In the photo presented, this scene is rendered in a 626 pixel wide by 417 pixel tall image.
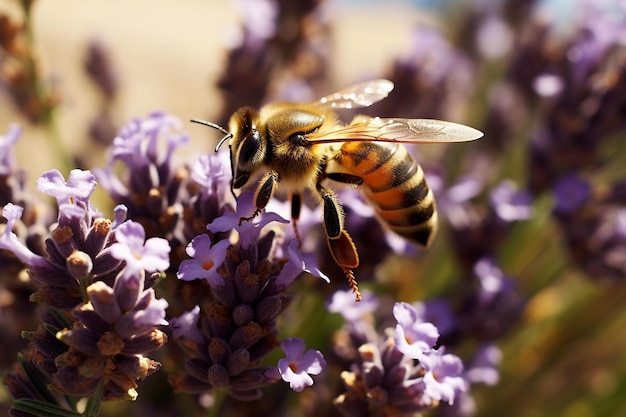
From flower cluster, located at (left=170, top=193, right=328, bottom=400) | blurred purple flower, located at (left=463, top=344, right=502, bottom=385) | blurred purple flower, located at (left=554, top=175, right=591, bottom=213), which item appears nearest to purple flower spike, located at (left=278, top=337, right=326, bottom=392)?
flower cluster, located at (left=170, top=193, right=328, bottom=400)

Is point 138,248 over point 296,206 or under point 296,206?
under

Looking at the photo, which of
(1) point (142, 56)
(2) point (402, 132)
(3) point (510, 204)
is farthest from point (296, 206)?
(1) point (142, 56)

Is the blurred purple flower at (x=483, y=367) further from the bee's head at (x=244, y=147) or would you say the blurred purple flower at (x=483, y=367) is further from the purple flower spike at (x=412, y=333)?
the bee's head at (x=244, y=147)

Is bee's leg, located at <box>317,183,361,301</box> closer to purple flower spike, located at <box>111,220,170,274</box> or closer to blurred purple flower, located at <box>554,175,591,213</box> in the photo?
purple flower spike, located at <box>111,220,170,274</box>

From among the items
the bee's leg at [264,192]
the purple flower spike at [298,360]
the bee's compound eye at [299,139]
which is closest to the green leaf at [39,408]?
the purple flower spike at [298,360]

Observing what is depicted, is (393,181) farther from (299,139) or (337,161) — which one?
(299,139)

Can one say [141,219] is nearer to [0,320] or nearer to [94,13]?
[0,320]

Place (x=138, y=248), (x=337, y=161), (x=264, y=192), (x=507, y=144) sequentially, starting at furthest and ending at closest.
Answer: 1. (x=507, y=144)
2. (x=337, y=161)
3. (x=264, y=192)
4. (x=138, y=248)
